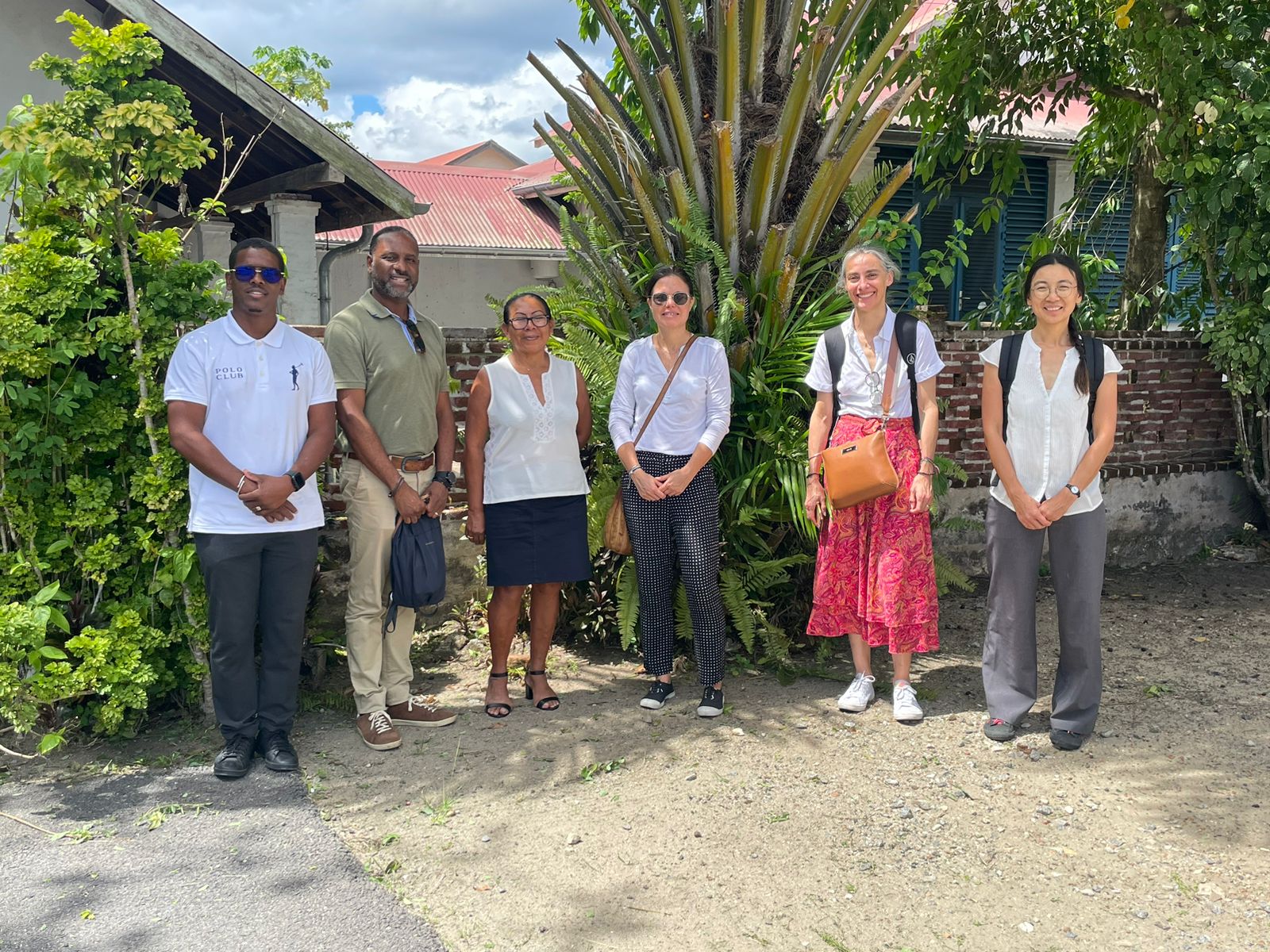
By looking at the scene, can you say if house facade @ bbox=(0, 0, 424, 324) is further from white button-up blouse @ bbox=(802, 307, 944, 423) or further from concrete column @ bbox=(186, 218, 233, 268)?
white button-up blouse @ bbox=(802, 307, 944, 423)

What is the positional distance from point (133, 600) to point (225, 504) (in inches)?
30.8

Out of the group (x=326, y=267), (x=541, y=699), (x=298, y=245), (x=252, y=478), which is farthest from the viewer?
(x=326, y=267)

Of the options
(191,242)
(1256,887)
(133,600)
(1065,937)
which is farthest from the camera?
(191,242)

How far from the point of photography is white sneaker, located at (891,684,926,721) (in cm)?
458

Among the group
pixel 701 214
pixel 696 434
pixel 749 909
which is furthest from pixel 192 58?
pixel 749 909

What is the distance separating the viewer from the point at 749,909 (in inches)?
123

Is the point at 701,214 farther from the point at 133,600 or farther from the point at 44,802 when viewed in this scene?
the point at 44,802

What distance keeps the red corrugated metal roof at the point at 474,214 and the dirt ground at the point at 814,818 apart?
16.2 metres

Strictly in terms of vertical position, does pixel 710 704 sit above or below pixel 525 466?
below

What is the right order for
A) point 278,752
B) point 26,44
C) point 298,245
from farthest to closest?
point 298,245
point 26,44
point 278,752

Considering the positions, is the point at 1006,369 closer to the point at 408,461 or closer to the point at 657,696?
the point at 657,696

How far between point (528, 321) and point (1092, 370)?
2.28 m

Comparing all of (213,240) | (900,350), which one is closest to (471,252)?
(213,240)

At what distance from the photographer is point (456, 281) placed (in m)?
21.9
